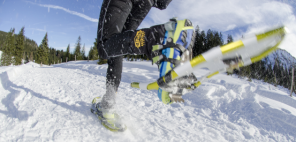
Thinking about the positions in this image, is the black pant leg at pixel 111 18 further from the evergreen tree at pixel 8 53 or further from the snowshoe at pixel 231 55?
the evergreen tree at pixel 8 53

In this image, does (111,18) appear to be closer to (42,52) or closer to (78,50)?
(42,52)

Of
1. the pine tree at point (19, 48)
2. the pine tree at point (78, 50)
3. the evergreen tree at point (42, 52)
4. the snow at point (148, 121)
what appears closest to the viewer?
the snow at point (148, 121)

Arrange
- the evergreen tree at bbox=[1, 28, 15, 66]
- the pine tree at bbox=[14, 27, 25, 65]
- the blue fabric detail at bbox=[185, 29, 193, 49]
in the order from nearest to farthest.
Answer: the blue fabric detail at bbox=[185, 29, 193, 49], the evergreen tree at bbox=[1, 28, 15, 66], the pine tree at bbox=[14, 27, 25, 65]

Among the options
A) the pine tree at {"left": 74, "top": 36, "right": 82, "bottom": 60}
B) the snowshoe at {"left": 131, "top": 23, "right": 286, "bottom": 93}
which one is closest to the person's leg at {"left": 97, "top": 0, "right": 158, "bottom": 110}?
the snowshoe at {"left": 131, "top": 23, "right": 286, "bottom": 93}

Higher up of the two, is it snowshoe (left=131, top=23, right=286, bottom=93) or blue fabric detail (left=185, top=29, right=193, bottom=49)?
blue fabric detail (left=185, top=29, right=193, bottom=49)

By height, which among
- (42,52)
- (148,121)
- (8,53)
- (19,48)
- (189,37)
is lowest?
(148,121)

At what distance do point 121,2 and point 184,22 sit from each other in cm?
56

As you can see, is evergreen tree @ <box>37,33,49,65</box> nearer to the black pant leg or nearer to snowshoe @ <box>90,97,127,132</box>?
snowshoe @ <box>90,97,127,132</box>

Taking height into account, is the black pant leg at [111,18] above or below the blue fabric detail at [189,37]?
above

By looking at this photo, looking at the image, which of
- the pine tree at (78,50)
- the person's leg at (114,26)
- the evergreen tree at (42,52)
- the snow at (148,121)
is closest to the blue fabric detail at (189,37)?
the person's leg at (114,26)

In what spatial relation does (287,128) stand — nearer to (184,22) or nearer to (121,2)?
(184,22)

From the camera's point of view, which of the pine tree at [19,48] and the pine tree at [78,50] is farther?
the pine tree at [78,50]

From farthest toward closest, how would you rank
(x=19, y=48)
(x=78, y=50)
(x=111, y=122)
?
(x=78, y=50) → (x=19, y=48) → (x=111, y=122)

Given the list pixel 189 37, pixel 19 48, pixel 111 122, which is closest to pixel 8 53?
pixel 19 48
